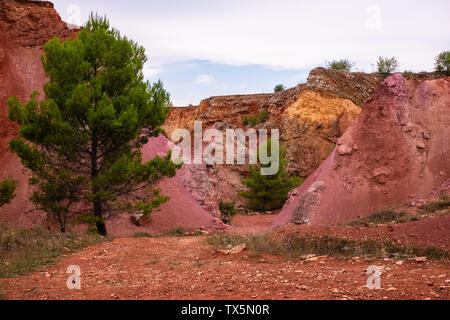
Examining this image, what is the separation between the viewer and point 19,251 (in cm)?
884

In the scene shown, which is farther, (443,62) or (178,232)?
(443,62)

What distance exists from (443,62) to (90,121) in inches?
922

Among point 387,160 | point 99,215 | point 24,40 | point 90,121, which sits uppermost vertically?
point 24,40

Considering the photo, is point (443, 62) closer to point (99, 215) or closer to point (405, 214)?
point (405, 214)

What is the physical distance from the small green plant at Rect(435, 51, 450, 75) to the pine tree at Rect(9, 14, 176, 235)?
20519 mm

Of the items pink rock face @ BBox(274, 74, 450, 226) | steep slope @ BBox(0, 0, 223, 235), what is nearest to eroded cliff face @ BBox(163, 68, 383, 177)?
pink rock face @ BBox(274, 74, 450, 226)

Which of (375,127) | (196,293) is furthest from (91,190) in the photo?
(375,127)

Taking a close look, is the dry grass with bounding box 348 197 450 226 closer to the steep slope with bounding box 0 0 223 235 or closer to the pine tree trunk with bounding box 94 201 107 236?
the steep slope with bounding box 0 0 223 235

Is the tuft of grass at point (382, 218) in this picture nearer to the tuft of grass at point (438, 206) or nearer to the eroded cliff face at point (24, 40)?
the tuft of grass at point (438, 206)

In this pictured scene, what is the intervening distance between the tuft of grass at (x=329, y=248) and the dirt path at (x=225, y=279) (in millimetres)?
507

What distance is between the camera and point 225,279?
19.9 feet

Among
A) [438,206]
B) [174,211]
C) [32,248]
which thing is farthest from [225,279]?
[174,211]

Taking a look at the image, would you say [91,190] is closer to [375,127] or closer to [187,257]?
[187,257]

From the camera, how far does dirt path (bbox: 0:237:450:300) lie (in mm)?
5043
